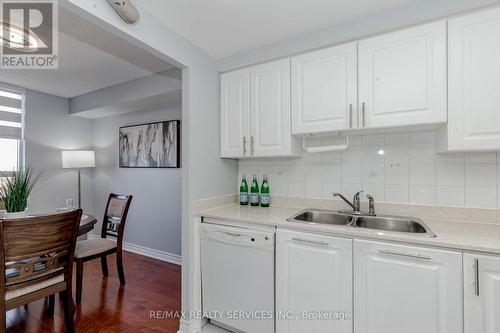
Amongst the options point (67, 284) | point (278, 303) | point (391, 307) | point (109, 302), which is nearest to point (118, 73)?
point (67, 284)

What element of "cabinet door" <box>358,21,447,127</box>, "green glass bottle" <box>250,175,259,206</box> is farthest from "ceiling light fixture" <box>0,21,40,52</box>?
"cabinet door" <box>358,21,447,127</box>

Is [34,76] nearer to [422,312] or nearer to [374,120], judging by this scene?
[374,120]

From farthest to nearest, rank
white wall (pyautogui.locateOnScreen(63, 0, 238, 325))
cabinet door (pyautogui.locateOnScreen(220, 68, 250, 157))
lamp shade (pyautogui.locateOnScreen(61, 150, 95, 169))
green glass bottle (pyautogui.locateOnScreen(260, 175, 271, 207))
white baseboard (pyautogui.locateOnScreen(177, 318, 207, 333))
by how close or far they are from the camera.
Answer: lamp shade (pyautogui.locateOnScreen(61, 150, 95, 169)) → green glass bottle (pyautogui.locateOnScreen(260, 175, 271, 207)) → cabinet door (pyautogui.locateOnScreen(220, 68, 250, 157)) → white baseboard (pyautogui.locateOnScreen(177, 318, 207, 333)) → white wall (pyautogui.locateOnScreen(63, 0, 238, 325))

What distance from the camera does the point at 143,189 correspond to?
3.51 m

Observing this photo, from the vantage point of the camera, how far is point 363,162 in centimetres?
194

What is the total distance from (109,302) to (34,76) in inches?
107

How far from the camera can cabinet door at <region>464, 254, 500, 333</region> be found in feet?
3.67

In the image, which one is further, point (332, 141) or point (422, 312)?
point (332, 141)

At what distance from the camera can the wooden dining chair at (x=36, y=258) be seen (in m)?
1.41

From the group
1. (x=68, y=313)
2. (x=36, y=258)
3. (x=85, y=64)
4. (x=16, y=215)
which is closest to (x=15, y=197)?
(x=16, y=215)

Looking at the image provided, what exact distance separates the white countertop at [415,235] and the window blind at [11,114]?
3066mm

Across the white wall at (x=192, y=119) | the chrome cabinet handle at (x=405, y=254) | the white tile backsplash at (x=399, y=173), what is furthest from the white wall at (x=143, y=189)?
the chrome cabinet handle at (x=405, y=254)

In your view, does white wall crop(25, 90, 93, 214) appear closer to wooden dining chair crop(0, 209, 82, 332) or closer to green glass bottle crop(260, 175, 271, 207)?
wooden dining chair crop(0, 209, 82, 332)

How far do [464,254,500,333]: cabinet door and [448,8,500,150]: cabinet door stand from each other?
0.64 meters
